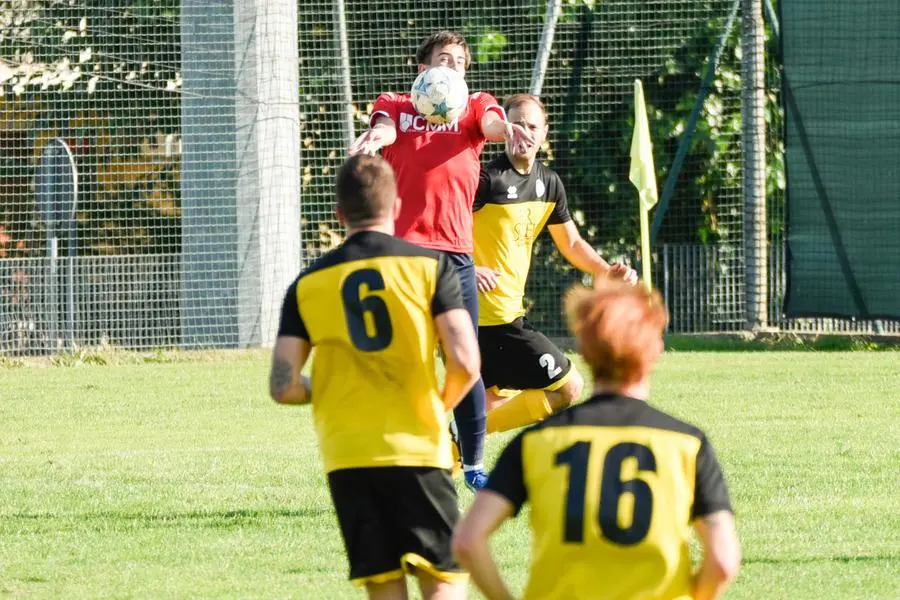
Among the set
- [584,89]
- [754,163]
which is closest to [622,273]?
[754,163]

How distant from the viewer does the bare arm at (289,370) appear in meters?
4.17

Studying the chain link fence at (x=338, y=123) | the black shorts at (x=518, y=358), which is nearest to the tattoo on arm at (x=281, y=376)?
the black shorts at (x=518, y=358)

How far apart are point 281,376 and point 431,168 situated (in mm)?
2547

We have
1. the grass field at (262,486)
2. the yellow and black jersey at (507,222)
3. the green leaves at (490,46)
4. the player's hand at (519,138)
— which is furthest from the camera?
the green leaves at (490,46)

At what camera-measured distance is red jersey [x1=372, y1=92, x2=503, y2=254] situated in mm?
6570

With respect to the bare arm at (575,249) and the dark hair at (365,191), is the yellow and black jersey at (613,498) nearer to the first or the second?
the dark hair at (365,191)

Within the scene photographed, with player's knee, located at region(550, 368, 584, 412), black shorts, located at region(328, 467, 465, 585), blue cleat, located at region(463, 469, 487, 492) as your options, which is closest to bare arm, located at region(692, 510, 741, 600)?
black shorts, located at region(328, 467, 465, 585)

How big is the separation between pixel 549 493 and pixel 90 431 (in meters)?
7.66

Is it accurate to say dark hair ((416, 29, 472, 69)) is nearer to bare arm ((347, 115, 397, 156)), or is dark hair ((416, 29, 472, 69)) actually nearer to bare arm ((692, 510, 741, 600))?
bare arm ((347, 115, 397, 156))

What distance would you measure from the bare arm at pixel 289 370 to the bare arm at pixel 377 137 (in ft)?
5.17

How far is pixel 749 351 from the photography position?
51.2 feet

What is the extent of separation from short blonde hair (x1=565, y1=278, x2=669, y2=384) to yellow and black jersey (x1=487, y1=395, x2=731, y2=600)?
0.08m

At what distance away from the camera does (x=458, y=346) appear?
13.7 ft

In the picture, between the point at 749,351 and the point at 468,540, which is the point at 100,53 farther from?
the point at 468,540
